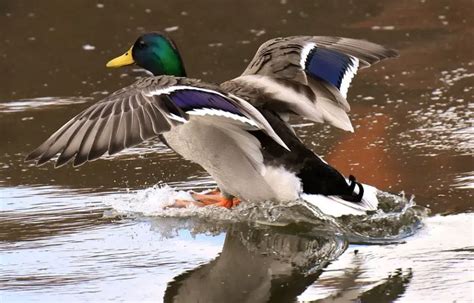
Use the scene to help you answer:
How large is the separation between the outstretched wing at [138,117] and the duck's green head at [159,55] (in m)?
0.87

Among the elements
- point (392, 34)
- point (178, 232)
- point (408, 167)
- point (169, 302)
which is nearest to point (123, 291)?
point (169, 302)

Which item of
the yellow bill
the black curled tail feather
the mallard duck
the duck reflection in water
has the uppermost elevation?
the yellow bill

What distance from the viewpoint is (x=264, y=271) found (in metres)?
Answer: 4.92

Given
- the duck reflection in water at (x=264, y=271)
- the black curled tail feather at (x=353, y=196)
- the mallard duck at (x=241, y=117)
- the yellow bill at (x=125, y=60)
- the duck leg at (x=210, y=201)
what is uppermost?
the yellow bill at (x=125, y=60)

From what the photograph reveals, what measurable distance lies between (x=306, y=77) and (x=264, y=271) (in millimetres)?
1434

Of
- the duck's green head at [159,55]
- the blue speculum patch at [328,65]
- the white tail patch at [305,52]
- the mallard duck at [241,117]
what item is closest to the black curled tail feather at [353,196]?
the mallard duck at [241,117]

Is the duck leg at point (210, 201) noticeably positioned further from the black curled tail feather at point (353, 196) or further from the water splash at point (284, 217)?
the black curled tail feather at point (353, 196)

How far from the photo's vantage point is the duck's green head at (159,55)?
20.9 ft

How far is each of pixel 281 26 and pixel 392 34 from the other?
93cm

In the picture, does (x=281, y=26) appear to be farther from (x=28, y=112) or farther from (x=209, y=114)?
(x=209, y=114)

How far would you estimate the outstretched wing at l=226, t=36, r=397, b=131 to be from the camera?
590 centimetres

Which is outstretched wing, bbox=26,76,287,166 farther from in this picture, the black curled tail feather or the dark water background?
the dark water background

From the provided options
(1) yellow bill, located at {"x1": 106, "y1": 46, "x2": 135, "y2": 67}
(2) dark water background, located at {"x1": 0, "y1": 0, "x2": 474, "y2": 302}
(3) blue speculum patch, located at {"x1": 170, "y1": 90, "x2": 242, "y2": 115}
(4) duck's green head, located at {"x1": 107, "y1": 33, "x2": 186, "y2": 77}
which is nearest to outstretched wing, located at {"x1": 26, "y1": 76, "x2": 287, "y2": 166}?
(3) blue speculum patch, located at {"x1": 170, "y1": 90, "x2": 242, "y2": 115}

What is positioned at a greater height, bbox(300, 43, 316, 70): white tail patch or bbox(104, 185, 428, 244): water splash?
bbox(300, 43, 316, 70): white tail patch
